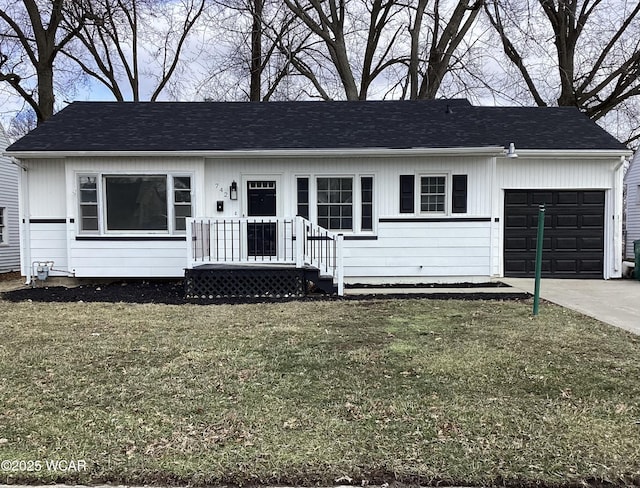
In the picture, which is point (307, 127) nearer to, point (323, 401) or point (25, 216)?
point (25, 216)

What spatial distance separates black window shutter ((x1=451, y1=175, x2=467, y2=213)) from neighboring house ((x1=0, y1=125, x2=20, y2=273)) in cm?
1356

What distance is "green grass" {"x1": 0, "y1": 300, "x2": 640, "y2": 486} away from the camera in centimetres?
299

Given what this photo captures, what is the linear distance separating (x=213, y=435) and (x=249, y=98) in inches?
860

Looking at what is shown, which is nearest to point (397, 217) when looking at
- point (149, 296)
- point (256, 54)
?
point (149, 296)

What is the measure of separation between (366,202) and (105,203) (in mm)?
5364

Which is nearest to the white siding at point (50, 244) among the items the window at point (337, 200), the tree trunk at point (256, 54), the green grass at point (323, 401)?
the green grass at point (323, 401)

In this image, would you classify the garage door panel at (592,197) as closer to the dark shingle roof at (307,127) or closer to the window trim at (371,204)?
the dark shingle roof at (307,127)

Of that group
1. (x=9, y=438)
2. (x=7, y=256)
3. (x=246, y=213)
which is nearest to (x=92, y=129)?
(x=246, y=213)

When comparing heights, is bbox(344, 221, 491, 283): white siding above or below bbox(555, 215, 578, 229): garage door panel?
below

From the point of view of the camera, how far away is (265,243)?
34.8 ft

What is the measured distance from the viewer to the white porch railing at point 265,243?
→ 9281 mm

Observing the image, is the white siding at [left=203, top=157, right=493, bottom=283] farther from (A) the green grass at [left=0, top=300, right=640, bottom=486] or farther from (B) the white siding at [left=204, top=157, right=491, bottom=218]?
(A) the green grass at [left=0, top=300, right=640, bottom=486]

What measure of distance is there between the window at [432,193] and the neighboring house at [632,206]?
11847 millimetres

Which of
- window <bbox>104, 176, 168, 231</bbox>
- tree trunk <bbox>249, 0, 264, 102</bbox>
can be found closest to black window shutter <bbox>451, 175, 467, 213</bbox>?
window <bbox>104, 176, 168, 231</bbox>
